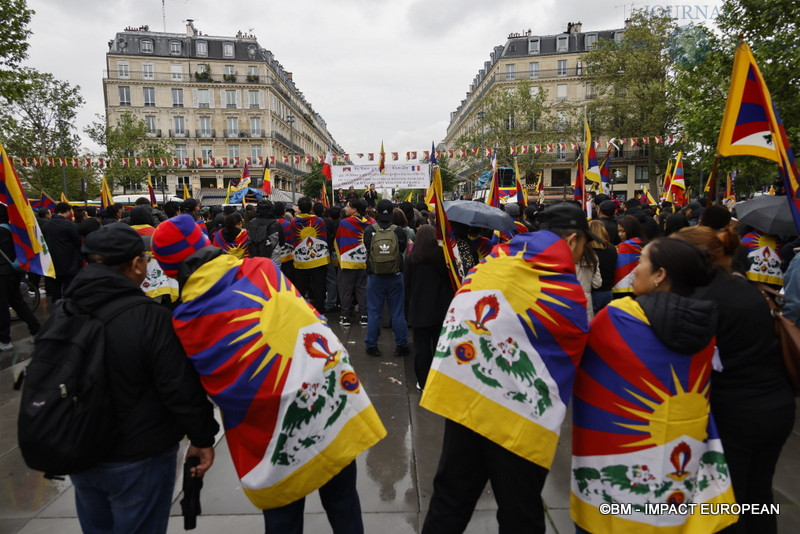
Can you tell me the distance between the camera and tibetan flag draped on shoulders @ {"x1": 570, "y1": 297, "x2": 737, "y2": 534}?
74.0 inches

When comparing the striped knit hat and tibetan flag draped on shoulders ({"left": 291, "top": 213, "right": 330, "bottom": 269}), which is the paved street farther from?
tibetan flag draped on shoulders ({"left": 291, "top": 213, "right": 330, "bottom": 269})

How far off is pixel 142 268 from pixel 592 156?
334 inches

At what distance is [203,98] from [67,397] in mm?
55264

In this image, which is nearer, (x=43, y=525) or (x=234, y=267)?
(x=234, y=267)

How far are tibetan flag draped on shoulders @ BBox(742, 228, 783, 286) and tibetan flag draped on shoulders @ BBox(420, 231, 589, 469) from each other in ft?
13.9

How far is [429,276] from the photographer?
4.30m

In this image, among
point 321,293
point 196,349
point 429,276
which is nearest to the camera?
point 196,349

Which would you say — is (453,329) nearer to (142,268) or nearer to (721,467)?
(721,467)

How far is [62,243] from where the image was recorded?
280 inches

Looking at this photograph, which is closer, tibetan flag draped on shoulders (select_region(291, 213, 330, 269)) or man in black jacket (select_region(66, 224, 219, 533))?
man in black jacket (select_region(66, 224, 219, 533))

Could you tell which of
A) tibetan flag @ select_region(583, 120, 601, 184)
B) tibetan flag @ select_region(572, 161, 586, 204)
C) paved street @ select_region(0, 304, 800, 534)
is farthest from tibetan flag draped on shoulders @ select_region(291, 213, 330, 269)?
tibetan flag @ select_region(583, 120, 601, 184)

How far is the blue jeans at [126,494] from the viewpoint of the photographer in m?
1.92

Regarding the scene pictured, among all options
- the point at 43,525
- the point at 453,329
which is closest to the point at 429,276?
the point at 453,329

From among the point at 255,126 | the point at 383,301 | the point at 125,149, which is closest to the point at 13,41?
the point at 383,301
